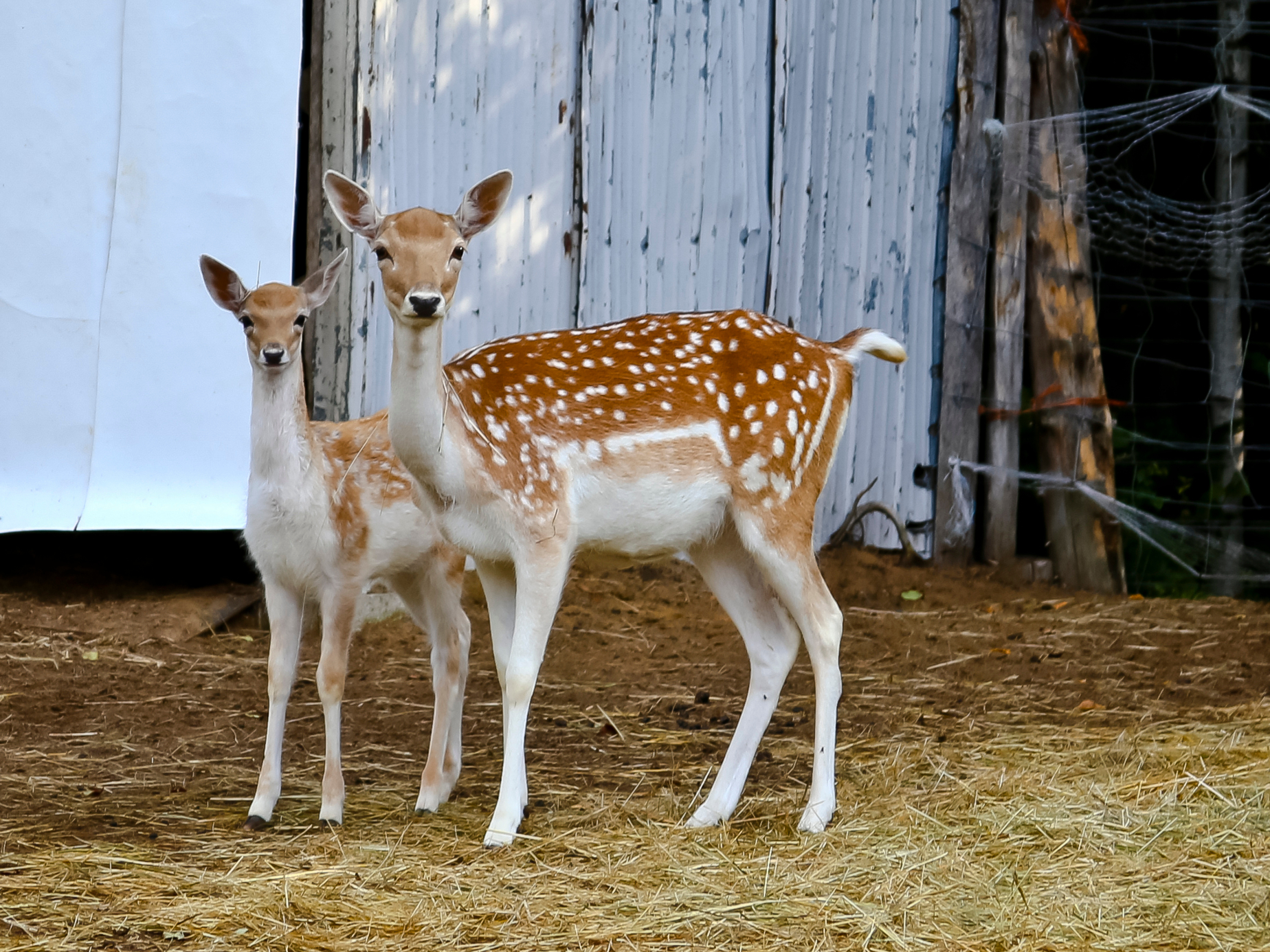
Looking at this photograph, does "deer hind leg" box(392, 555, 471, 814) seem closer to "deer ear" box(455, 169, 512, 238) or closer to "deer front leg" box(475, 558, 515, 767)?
"deer front leg" box(475, 558, 515, 767)

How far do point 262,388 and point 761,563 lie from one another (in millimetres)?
1449

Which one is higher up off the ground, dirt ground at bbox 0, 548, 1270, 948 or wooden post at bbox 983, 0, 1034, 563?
wooden post at bbox 983, 0, 1034, 563

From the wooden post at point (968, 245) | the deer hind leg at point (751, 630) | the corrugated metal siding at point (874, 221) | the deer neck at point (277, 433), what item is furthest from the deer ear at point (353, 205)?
the wooden post at point (968, 245)

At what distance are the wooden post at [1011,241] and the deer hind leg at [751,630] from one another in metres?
3.07

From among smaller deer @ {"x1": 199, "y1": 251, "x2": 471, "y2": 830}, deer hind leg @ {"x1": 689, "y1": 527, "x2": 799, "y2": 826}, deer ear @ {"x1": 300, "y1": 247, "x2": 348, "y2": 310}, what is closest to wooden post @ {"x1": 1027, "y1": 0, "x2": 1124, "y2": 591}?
deer hind leg @ {"x1": 689, "y1": 527, "x2": 799, "y2": 826}

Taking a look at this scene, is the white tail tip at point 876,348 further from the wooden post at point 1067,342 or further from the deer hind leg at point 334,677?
the wooden post at point 1067,342

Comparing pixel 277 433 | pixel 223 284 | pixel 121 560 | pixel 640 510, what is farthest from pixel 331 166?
pixel 640 510

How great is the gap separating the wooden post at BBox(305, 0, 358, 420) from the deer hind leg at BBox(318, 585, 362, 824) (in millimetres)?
2424

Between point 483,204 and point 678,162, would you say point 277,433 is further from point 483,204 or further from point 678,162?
point 678,162

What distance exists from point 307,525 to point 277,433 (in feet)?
0.86

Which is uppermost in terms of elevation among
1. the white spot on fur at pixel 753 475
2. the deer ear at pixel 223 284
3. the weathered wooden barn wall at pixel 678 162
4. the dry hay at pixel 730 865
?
the weathered wooden barn wall at pixel 678 162

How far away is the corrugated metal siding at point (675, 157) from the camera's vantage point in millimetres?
6699

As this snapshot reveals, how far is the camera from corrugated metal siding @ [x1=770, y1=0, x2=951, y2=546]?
707cm

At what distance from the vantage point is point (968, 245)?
276 inches
